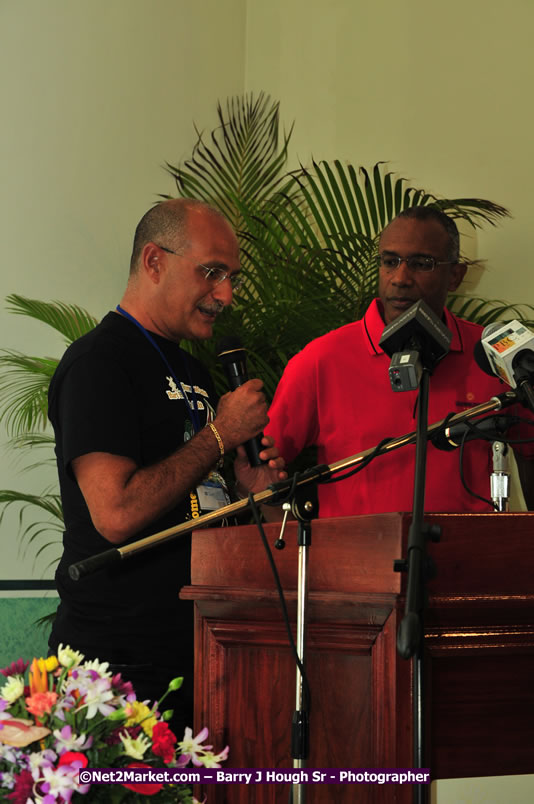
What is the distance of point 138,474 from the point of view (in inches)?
73.0

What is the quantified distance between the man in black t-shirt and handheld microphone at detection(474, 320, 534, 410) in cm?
60

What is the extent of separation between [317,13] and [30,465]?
264 cm

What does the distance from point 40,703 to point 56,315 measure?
2821 millimetres

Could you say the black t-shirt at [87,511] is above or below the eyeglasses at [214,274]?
below

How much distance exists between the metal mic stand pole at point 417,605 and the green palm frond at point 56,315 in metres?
2.74

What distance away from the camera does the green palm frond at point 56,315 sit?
147 inches

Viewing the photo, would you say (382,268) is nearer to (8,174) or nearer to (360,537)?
(360,537)

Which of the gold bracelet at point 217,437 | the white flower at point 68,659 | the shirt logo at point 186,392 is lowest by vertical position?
the white flower at point 68,659

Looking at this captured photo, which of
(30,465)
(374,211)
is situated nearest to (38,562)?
(30,465)

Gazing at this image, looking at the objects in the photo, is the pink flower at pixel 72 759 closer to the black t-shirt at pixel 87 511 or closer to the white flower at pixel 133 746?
the white flower at pixel 133 746

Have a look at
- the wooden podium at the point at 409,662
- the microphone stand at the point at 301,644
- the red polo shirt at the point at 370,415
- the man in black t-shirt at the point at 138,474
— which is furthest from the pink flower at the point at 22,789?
the red polo shirt at the point at 370,415

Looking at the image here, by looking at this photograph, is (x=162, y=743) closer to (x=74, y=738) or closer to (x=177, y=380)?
(x=74, y=738)

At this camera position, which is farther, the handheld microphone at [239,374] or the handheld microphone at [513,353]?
the handheld microphone at [239,374]

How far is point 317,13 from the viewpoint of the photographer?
4.67 meters
